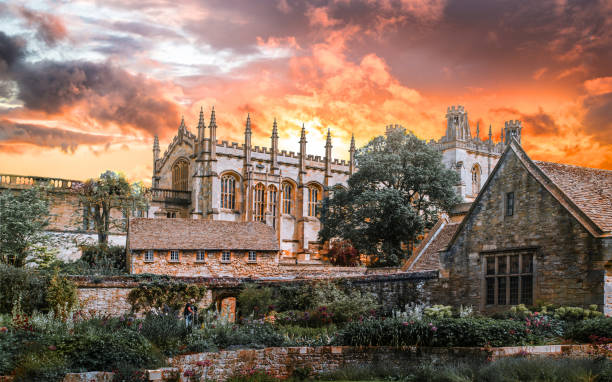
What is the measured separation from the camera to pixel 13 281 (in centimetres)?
2648

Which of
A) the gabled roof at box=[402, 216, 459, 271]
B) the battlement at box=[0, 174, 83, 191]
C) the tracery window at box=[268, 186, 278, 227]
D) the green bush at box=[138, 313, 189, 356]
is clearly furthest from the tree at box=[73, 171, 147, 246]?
the green bush at box=[138, 313, 189, 356]

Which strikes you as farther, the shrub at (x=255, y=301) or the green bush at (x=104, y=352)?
the shrub at (x=255, y=301)

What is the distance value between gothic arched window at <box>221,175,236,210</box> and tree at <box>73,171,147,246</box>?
57.7ft

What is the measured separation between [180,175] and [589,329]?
192 feet

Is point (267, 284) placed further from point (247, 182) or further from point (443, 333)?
point (247, 182)

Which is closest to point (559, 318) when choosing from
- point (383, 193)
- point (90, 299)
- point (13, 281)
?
point (90, 299)

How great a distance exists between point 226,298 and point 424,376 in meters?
17.4

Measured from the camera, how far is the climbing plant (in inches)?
1128

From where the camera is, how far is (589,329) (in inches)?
656

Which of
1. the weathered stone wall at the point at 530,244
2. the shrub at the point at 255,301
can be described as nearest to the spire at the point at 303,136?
the shrub at the point at 255,301

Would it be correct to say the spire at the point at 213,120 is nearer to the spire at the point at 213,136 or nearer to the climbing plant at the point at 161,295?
the spire at the point at 213,136

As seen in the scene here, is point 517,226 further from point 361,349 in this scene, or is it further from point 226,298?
point 226,298

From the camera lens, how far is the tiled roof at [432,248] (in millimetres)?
28719

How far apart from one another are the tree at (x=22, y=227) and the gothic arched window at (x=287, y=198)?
31.4 m
